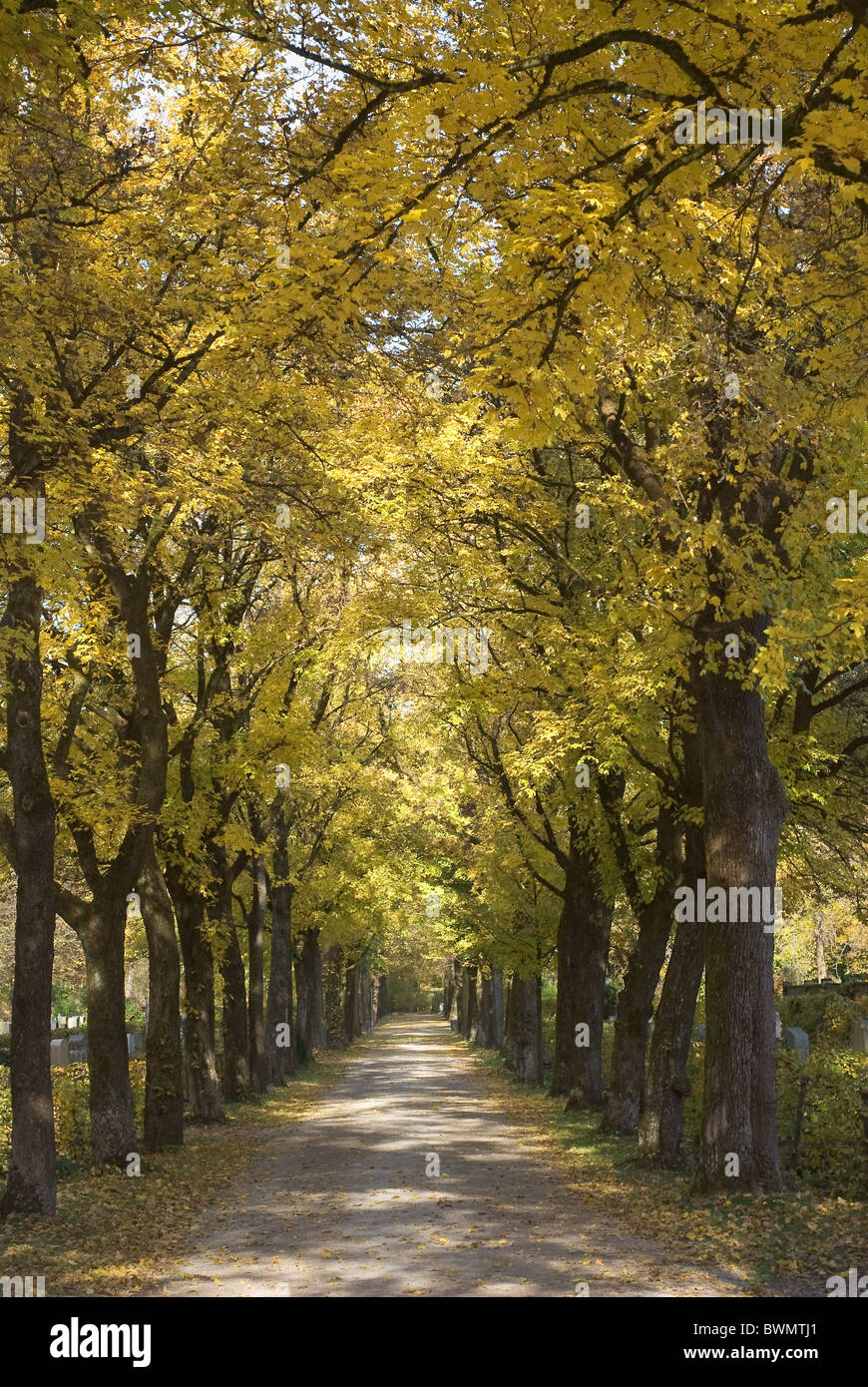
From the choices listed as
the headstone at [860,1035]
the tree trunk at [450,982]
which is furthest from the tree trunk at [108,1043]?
the tree trunk at [450,982]

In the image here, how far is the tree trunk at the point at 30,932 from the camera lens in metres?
11.5

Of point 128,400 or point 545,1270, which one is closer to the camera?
point 545,1270

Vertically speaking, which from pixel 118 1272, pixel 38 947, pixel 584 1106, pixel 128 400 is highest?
pixel 128 400

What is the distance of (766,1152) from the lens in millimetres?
11969

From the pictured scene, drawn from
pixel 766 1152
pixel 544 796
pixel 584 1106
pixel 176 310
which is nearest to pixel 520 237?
pixel 176 310

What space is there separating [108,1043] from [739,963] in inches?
309

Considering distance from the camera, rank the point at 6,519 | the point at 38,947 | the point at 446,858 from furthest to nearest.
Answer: the point at 446,858 < the point at 38,947 < the point at 6,519

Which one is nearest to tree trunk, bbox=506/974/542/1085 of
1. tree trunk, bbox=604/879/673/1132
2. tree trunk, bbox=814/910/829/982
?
tree trunk, bbox=604/879/673/1132

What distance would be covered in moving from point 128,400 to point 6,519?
1649 mm

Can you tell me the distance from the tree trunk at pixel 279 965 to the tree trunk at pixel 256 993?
651 millimetres

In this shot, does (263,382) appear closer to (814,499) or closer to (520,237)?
(520,237)

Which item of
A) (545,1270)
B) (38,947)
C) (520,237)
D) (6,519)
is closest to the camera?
(520,237)

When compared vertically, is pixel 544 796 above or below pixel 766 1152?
above

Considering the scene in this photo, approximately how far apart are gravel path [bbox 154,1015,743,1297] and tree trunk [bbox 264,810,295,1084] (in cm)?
963
